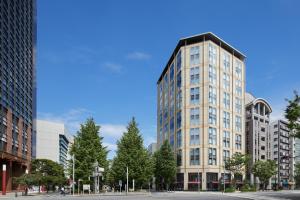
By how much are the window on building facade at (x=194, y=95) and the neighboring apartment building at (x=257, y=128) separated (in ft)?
133

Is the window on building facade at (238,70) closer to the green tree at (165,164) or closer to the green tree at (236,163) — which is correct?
the green tree at (236,163)

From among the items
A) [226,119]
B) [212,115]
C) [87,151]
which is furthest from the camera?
[226,119]

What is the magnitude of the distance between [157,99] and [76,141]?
85.6 meters

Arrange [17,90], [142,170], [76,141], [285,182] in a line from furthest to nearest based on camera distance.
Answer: [285,182], [17,90], [142,170], [76,141]

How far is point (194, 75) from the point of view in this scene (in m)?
111

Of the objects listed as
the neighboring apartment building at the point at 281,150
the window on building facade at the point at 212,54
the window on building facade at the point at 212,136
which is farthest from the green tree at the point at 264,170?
the neighboring apartment building at the point at 281,150

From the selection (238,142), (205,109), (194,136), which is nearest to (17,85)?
(194,136)

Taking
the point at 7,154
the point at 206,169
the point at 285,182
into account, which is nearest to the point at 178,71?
the point at 206,169

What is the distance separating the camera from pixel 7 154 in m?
82.8

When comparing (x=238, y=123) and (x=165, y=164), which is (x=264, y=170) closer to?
(x=238, y=123)

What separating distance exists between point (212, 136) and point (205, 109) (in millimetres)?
7392

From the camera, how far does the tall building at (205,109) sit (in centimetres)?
10644

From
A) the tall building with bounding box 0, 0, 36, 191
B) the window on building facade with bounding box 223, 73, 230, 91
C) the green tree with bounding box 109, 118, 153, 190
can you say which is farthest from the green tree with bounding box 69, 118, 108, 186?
the window on building facade with bounding box 223, 73, 230, 91

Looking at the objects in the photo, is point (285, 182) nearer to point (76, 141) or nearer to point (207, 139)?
point (207, 139)
